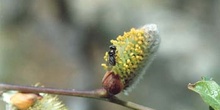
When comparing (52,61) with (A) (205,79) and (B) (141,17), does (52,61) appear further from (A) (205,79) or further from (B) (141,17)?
(A) (205,79)

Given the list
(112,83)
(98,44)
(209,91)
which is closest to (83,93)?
(112,83)

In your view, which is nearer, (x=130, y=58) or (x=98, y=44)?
(x=130, y=58)

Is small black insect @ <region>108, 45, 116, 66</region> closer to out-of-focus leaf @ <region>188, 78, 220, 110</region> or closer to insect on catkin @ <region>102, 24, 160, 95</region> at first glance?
insect on catkin @ <region>102, 24, 160, 95</region>

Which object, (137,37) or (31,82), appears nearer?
(137,37)

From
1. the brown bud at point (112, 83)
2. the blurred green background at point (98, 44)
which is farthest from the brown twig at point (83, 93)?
the blurred green background at point (98, 44)

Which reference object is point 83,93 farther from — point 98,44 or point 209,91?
point 98,44

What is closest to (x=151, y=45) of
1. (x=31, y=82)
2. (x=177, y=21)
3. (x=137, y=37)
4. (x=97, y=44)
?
(x=137, y=37)
